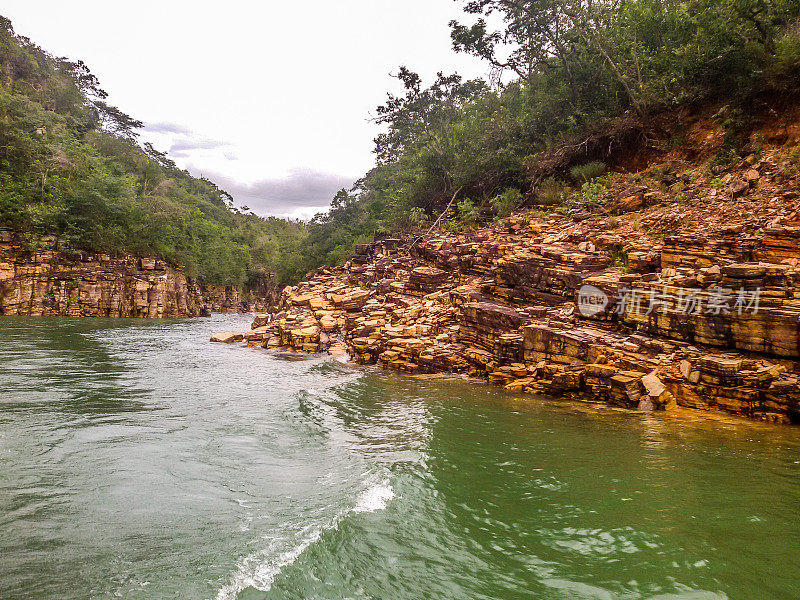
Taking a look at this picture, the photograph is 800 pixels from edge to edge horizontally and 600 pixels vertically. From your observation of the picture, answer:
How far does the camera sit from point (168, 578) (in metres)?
3.90

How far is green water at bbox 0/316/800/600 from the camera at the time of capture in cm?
394

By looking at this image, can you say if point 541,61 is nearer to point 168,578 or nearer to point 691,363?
point 691,363

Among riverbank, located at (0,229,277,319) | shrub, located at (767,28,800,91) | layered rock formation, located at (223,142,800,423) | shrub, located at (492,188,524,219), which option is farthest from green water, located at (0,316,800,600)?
riverbank, located at (0,229,277,319)

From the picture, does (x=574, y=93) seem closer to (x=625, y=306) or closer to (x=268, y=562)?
(x=625, y=306)

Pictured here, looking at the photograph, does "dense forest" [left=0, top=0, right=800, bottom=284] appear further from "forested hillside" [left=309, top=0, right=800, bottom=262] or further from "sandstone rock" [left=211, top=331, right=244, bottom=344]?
"sandstone rock" [left=211, top=331, right=244, bottom=344]

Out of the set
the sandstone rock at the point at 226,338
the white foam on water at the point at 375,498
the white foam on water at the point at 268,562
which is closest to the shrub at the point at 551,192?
the sandstone rock at the point at 226,338

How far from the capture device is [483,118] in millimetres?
28203

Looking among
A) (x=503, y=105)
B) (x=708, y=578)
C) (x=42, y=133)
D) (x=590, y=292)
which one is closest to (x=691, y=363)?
(x=590, y=292)

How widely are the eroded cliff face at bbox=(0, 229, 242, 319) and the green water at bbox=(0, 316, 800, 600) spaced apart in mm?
23387

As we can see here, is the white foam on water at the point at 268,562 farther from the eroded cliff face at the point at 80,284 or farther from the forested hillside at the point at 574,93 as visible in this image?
the eroded cliff face at the point at 80,284

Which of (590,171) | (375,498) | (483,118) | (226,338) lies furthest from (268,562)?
(483,118)

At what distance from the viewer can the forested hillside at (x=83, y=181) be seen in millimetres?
29812

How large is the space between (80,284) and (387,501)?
112 ft

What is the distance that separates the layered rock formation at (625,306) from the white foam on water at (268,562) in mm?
7576
